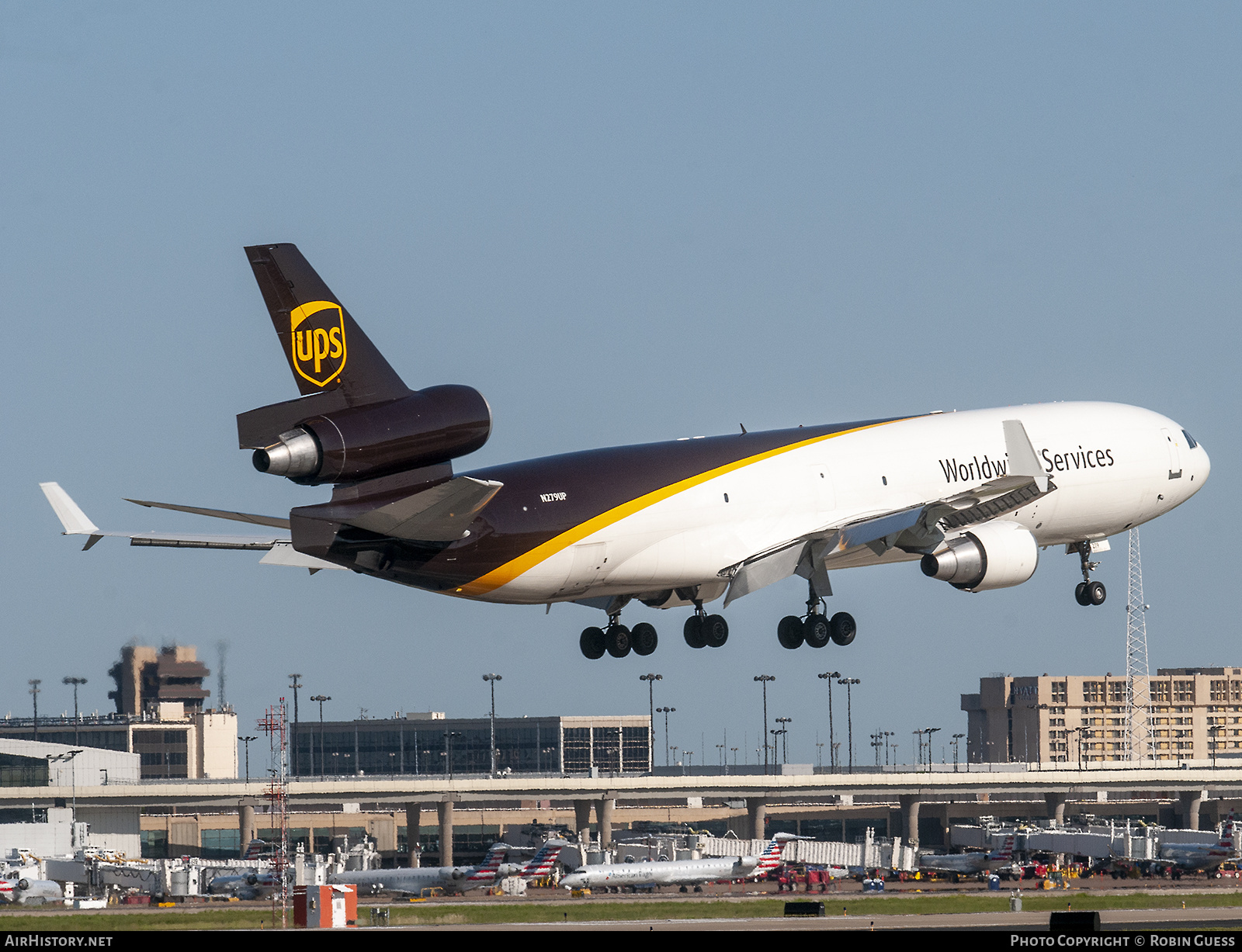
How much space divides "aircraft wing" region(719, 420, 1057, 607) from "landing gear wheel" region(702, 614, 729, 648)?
5.25 feet

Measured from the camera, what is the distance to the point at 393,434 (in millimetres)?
34188

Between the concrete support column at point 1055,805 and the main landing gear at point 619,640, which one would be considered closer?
the main landing gear at point 619,640

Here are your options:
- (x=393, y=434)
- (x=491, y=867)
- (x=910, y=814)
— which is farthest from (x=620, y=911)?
(x=910, y=814)

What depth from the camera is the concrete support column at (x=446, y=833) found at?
4993 inches

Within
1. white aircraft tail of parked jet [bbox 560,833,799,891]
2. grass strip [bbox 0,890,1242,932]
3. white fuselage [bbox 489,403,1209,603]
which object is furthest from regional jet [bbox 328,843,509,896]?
white fuselage [bbox 489,403,1209,603]

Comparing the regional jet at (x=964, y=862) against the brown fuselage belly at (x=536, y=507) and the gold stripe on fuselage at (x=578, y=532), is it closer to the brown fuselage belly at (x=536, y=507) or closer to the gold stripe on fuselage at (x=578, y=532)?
the gold stripe on fuselage at (x=578, y=532)

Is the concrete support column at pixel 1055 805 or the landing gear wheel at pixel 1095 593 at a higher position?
the landing gear wheel at pixel 1095 593

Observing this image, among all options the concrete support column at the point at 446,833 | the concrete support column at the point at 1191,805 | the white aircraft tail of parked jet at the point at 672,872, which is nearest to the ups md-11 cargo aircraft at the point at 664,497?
the white aircraft tail of parked jet at the point at 672,872

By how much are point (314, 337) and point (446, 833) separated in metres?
98.9

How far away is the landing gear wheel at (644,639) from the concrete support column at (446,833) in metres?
80.4

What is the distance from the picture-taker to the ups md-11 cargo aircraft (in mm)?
34500

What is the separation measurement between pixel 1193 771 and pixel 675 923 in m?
99.2

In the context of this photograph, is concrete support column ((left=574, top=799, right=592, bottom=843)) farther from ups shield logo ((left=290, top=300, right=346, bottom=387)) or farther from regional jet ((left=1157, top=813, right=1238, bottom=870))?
ups shield logo ((left=290, top=300, right=346, bottom=387))

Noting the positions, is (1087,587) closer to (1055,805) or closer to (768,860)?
(768,860)
